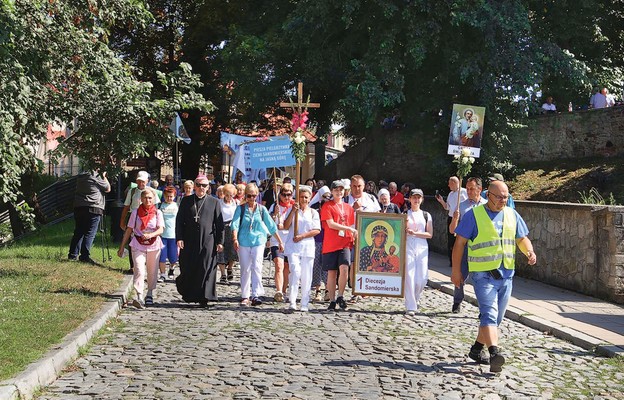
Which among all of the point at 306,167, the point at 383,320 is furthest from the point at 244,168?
the point at 306,167

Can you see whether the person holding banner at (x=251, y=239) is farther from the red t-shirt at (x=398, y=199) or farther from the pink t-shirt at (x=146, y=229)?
the red t-shirt at (x=398, y=199)

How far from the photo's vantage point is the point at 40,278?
14.5 meters

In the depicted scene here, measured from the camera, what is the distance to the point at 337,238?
14.0 metres

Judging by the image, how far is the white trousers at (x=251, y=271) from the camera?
1399 cm

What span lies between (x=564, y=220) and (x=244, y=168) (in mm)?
11539

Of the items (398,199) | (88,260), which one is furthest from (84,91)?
(398,199)

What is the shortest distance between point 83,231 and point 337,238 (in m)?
6.09

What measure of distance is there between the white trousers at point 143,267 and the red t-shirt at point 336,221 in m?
2.57

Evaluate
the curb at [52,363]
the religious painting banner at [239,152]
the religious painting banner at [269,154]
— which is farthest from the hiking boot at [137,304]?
the religious painting banner at [239,152]

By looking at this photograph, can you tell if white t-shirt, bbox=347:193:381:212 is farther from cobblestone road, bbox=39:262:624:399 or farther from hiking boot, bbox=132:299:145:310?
hiking boot, bbox=132:299:145:310

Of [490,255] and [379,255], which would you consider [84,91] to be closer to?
[379,255]

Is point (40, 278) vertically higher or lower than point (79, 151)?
lower

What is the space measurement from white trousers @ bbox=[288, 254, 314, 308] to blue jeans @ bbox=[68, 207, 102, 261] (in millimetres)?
5459

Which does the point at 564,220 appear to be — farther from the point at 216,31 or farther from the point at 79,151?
the point at 216,31
